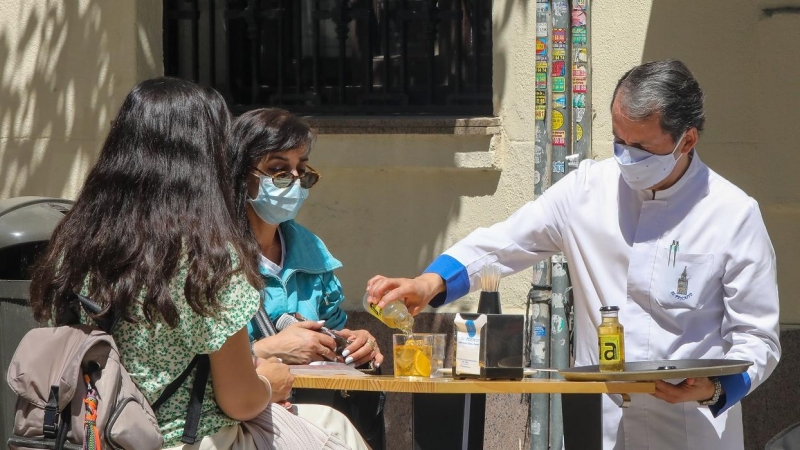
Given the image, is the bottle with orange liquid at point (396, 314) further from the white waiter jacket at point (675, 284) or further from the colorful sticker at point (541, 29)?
the colorful sticker at point (541, 29)

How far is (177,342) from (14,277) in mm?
1814

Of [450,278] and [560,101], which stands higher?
[560,101]

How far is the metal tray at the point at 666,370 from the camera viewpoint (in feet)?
9.64

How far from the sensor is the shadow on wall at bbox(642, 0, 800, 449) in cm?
548

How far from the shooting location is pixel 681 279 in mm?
3344

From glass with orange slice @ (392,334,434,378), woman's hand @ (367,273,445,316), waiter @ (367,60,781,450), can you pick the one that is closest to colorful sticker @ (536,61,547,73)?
waiter @ (367,60,781,450)

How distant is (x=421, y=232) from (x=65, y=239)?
3.15 meters

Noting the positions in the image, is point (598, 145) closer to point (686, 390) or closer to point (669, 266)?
point (669, 266)

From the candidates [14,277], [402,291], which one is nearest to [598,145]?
[402,291]

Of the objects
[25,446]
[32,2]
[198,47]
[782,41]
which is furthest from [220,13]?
[25,446]

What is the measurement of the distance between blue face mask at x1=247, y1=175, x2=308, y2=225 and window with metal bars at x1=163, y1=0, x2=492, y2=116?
6.63ft

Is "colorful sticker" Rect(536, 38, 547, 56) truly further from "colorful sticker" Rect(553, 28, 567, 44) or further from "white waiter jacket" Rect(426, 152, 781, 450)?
"white waiter jacket" Rect(426, 152, 781, 450)

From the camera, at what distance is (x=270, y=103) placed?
629 centimetres

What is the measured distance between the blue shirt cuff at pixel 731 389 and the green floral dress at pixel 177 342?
127cm
